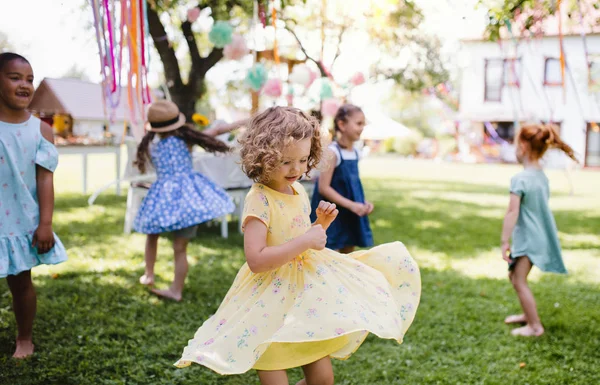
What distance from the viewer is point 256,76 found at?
6.21 metres

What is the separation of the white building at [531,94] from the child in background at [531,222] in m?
18.3

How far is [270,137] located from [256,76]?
4.49m

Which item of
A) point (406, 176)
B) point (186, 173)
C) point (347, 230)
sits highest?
point (186, 173)

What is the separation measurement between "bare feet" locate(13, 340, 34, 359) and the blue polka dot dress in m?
1.14

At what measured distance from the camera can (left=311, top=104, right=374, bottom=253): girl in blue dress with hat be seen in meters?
3.68

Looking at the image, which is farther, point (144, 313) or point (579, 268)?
point (579, 268)

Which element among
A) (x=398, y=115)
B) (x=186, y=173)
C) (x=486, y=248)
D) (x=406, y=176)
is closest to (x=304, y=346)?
(x=186, y=173)

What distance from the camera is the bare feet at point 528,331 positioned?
3453 millimetres

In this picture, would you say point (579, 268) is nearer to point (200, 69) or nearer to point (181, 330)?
point (181, 330)

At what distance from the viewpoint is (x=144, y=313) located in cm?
367

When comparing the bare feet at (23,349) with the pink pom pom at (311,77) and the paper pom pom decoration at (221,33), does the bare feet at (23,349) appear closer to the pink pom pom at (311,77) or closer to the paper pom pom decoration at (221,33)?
the paper pom pom decoration at (221,33)

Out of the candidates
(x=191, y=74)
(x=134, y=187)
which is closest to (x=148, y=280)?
(x=134, y=187)

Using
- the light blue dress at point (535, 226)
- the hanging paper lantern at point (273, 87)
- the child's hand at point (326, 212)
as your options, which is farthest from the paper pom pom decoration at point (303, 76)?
the child's hand at point (326, 212)

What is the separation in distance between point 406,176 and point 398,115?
37073mm
